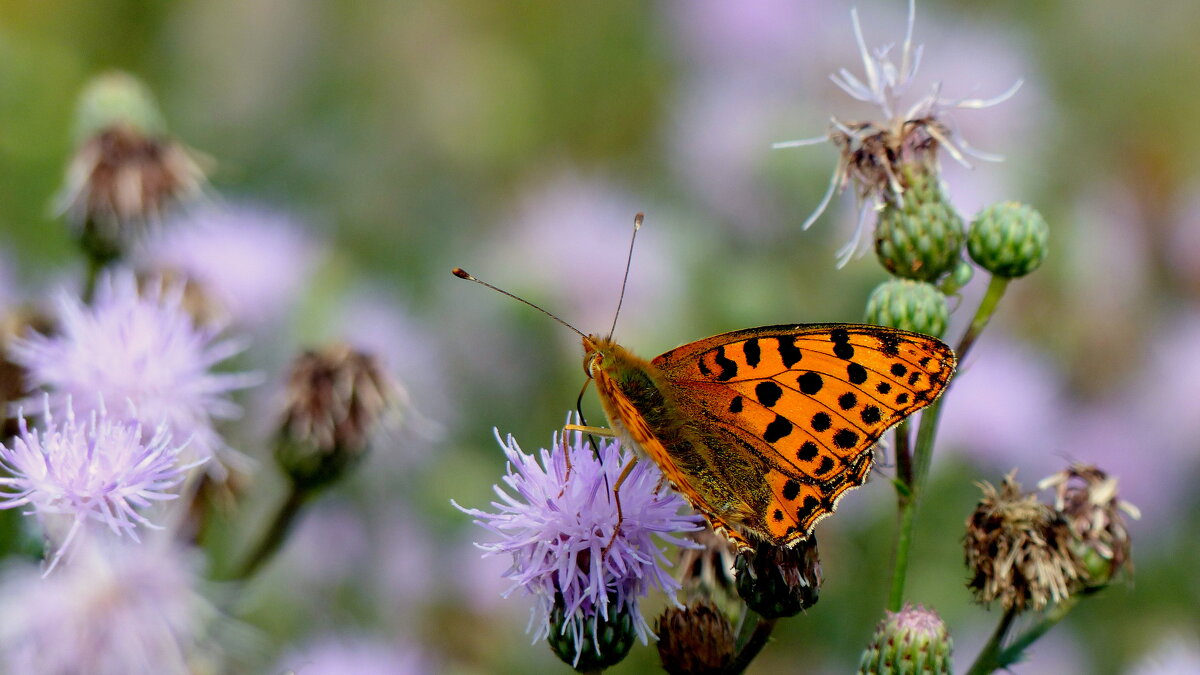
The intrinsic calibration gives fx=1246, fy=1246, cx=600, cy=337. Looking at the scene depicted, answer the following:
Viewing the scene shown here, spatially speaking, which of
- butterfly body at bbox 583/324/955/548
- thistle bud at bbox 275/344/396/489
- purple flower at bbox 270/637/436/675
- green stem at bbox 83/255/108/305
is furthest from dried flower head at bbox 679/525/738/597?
green stem at bbox 83/255/108/305

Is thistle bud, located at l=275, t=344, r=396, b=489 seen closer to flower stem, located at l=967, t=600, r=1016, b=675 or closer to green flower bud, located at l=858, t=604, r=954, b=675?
green flower bud, located at l=858, t=604, r=954, b=675

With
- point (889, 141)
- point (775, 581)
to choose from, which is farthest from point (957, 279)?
point (775, 581)

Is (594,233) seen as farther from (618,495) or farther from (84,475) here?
(84,475)

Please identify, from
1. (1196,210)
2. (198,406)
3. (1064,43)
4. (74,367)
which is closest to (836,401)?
(198,406)

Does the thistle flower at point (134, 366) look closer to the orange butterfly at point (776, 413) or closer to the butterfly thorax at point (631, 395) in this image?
the butterfly thorax at point (631, 395)

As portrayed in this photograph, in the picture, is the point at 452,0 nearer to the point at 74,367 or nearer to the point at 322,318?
the point at 322,318
